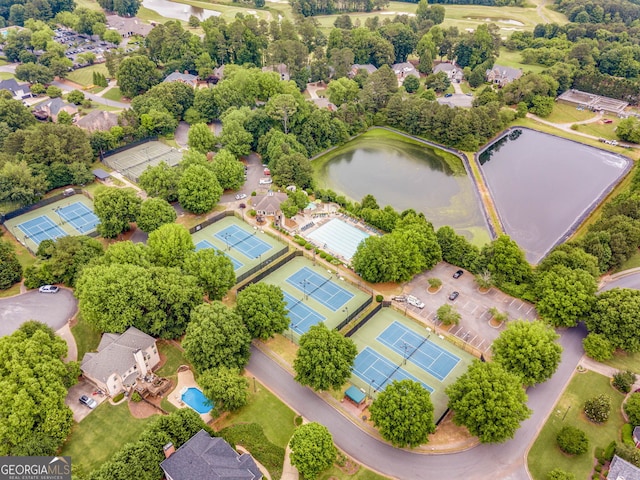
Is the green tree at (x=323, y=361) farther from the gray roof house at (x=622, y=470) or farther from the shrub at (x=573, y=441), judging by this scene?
the gray roof house at (x=622, y=470)

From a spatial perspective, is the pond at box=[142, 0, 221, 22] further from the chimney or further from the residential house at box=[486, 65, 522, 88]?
the chimney

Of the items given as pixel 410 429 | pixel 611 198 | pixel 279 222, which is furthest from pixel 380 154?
pixel 410 429

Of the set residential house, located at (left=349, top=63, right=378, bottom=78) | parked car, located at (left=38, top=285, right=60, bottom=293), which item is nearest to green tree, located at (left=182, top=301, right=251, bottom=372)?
parked car, located at (left=38, top=285, right=60, bottom=293)

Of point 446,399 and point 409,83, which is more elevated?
point 409,83

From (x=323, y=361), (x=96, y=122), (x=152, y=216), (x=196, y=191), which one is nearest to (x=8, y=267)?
(x=152, y=216)

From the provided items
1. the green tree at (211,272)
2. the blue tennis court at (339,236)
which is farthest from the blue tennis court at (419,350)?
the green tree at (211,272)

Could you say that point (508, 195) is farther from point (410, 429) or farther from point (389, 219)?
point (410, 429)
